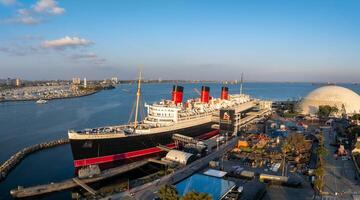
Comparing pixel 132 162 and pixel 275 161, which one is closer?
pixel 275 161

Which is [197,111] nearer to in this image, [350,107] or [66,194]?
[66,194]

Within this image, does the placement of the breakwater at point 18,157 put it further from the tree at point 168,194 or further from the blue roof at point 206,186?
the tree at point 168,194

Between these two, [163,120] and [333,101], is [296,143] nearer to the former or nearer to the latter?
[163,120]

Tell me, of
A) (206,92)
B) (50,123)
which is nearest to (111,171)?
(206,92)

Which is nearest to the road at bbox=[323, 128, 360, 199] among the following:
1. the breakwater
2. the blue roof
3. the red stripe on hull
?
the blue roof

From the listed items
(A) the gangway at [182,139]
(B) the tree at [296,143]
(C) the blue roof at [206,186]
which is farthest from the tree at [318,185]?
(A) the gangway at [182,139]

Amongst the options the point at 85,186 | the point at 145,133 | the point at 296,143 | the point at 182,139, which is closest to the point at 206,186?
the point at 85,186
